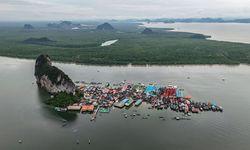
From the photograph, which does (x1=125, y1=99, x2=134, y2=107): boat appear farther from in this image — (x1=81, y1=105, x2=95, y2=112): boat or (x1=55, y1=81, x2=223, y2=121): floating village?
(x1=81, y1=105, x2=95, y2=112): boat

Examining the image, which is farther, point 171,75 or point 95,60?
point 95,60

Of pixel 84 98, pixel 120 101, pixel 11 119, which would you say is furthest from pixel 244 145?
pixel 11 119

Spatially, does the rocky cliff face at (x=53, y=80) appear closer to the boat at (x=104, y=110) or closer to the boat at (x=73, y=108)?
the boat at (x=73, y=108)

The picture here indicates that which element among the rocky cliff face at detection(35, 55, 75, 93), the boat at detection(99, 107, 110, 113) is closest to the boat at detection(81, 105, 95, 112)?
the boat at detection(99, 107, 110, 113)

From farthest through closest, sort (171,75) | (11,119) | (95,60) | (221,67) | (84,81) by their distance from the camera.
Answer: (95,60)
(221,67)
(171,75)
(84,81)
(11,119)

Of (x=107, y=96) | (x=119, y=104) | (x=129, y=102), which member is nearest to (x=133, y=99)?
(x=129, y=102)

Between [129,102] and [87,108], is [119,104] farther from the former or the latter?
[87,108]

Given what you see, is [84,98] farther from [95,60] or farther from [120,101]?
[95,60]
